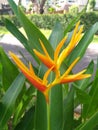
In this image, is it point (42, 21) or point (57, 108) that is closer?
point (57, 108)

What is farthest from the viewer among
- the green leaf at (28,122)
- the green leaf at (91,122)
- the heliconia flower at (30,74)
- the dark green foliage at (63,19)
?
the dark green foliage at (63,19)

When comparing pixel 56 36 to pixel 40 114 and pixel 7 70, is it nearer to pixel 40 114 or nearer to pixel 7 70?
pixel 7 70

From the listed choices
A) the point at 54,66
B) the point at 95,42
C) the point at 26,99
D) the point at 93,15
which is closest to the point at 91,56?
the point at 95,42

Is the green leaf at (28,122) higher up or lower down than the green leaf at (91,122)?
lower down

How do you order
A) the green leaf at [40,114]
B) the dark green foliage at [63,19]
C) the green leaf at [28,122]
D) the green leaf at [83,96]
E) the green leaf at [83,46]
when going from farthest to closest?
the dark green foliage at [63,19]
the green leaf at [83,46]
the green leaf at [28,122]
the green leaf at [83,96]
the green leaf at [40,114]

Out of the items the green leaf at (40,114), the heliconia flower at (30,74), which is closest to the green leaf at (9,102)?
the green leaf at (40,114)

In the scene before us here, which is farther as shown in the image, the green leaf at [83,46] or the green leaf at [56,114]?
the green leaf at [83,46]

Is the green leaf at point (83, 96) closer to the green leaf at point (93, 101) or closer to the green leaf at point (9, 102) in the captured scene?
the green leaf at point (93, 101)

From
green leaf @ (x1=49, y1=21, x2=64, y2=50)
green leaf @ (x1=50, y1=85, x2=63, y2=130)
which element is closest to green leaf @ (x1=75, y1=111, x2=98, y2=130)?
green leaf @ (x1=50, y1=85, x2=63, y2=130)

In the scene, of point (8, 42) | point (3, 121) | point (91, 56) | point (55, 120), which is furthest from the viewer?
point (8, 42)

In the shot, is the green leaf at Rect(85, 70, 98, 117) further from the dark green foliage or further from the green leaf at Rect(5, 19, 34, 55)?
the dark green foliage

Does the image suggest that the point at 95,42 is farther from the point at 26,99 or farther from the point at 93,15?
the point at 26,99
